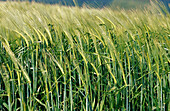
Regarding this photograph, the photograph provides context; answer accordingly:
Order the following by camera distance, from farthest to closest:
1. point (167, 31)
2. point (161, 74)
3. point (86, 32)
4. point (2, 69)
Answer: point (167, 31), point (86, 32), point (161, 74), point (2, 69)

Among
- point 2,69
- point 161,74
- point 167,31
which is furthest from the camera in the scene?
point 167,31

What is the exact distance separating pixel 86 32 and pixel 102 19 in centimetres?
15

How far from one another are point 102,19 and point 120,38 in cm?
20

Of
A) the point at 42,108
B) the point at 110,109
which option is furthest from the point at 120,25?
the point at 42,108

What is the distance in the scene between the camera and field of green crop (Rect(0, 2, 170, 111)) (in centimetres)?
117

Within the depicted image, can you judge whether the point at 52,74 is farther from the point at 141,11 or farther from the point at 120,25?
the point at 141,11

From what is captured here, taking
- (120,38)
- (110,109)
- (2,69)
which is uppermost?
(120,38)

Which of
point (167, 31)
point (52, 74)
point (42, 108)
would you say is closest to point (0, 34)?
point (52, 74)

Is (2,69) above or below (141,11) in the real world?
below

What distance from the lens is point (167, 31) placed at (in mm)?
1657

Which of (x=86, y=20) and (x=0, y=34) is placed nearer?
(x=0, y=34)

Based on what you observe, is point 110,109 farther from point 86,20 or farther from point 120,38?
point 86,20

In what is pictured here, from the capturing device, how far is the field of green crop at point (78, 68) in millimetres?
1170

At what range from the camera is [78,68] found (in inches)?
45.9
